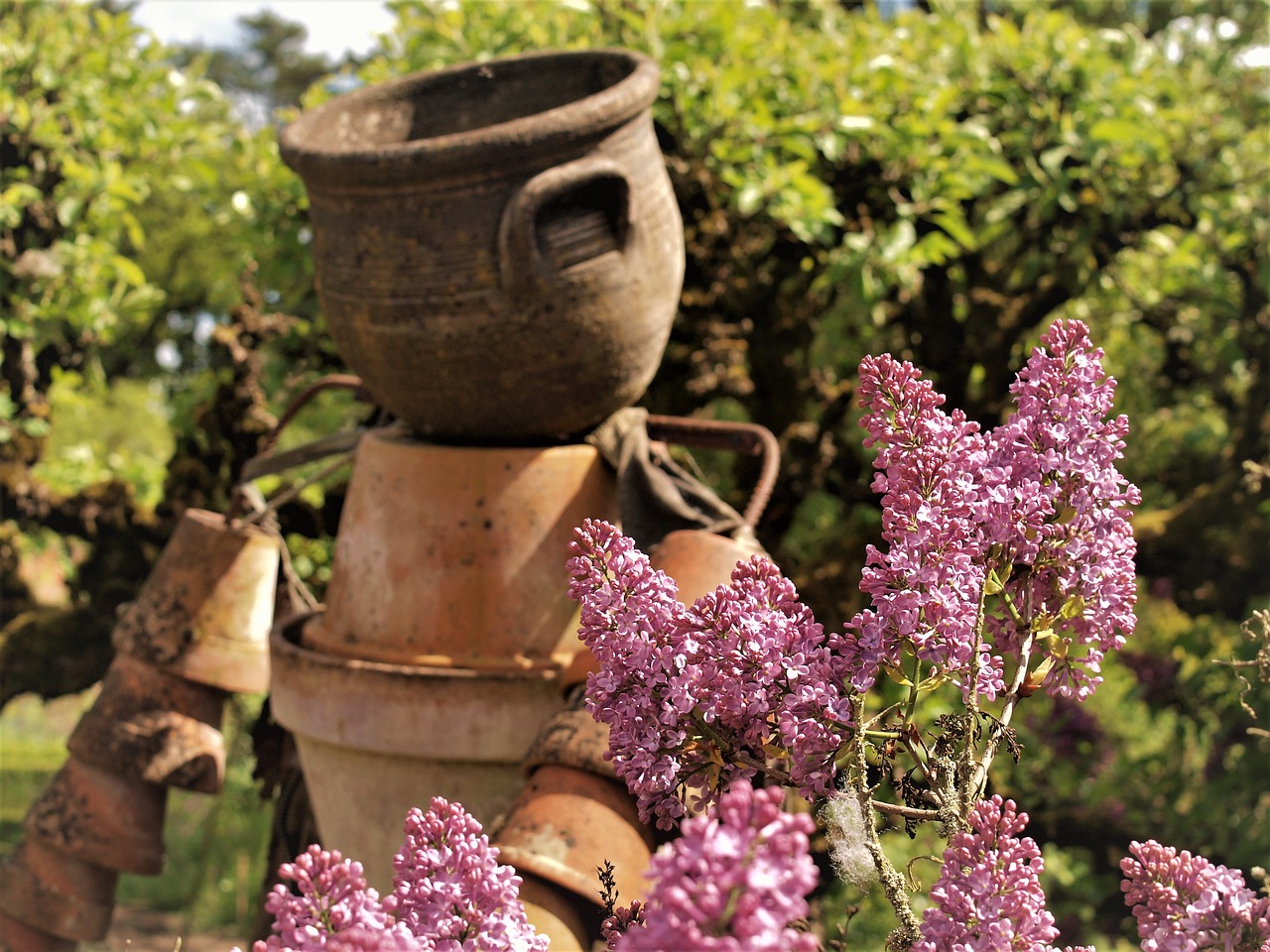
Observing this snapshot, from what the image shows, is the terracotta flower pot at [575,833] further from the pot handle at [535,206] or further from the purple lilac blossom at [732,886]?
the purple lilac blossom at [732,886]

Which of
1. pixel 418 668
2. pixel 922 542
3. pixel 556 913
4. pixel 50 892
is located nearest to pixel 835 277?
pixel 418 668

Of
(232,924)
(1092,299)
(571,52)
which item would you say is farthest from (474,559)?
(1092,299)

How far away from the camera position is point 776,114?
3.62m

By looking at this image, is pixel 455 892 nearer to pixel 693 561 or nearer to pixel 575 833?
pixel 575 833

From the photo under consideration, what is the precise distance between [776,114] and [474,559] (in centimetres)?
182

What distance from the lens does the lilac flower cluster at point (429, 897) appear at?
0.89m

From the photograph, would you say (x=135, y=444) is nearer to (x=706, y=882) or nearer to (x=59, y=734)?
(x=59, y=734)

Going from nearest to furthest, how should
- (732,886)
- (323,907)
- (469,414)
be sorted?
(732,886) → (323,907) → (469,414)

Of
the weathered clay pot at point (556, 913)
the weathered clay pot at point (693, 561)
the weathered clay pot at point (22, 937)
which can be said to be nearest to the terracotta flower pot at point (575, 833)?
the weathered clay pot at point (556, 913)

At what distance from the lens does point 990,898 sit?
97 cm

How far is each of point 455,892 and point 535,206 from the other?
4.87 ft

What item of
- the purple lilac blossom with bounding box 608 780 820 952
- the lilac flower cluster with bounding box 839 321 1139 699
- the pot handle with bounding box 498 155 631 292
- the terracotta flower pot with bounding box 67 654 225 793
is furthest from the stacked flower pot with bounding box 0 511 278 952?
the purple lilac blossom with bounding box 608 780 820 952

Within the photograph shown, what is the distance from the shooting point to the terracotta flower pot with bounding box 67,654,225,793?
2838 mm

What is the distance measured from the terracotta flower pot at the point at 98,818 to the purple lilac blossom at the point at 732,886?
2.48 metres
